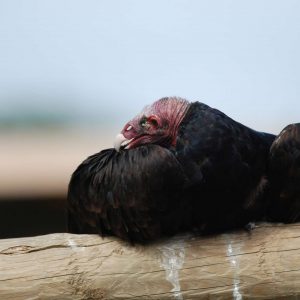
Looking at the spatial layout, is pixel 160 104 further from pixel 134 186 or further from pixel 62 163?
pixel 62 163

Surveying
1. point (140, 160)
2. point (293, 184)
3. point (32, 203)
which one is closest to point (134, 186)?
point (140, 160)

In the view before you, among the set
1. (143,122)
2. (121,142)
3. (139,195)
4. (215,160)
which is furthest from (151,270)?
(143,122)

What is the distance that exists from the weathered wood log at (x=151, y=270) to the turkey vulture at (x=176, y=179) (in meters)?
0.13

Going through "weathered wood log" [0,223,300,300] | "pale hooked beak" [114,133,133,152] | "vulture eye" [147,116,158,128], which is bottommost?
"weathered wood log" [0,223,300,300]

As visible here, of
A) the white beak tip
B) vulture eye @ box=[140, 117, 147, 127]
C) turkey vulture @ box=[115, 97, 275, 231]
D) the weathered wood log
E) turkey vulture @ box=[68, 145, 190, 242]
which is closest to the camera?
the weathered wood log

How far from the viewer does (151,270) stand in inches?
130

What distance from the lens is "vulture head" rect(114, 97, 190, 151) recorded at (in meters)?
3.72

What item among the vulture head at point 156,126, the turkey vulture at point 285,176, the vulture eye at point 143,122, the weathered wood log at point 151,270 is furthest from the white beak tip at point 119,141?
the turkey vulture at point 285,176

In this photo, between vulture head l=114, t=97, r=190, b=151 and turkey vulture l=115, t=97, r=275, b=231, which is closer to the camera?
turkey vulture l=115, t=97, r=275, b=231

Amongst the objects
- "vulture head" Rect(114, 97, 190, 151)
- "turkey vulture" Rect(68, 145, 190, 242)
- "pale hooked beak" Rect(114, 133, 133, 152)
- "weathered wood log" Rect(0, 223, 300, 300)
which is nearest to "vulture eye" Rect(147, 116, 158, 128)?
"vulture head" Rect(114, 97, 190, 151)

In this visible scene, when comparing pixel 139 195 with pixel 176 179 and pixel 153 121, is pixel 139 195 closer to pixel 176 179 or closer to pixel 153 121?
pixel 176 179

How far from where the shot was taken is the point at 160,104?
12.7 ft

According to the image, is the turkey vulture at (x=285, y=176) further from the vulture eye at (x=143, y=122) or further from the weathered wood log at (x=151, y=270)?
the vulture eye at (x=143, y=122)

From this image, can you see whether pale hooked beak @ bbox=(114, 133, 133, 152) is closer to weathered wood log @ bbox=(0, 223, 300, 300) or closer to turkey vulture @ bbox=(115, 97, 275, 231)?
turkey vulture @ bbox=(115, 97, 275, 231)
